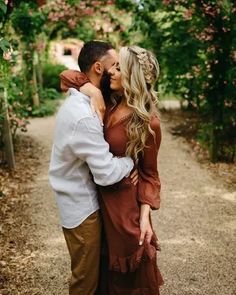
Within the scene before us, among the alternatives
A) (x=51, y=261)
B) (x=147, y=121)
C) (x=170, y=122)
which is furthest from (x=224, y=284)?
(x=170, y=122)

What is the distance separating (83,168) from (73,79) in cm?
49

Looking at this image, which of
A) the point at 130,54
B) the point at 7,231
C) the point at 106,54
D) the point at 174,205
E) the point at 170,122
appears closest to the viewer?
the point at 130,54

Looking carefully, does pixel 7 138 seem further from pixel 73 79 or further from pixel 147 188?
pixel 147 188

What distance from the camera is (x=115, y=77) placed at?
226 cm

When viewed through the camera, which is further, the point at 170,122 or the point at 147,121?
the point at 170,122

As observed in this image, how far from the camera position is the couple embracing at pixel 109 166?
2.17 metres

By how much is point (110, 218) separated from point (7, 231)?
2.82 meters

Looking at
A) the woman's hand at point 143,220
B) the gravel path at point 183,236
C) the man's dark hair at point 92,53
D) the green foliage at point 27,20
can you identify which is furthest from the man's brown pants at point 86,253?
the green foliage at point 27,20

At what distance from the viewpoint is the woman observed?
7.17 ft

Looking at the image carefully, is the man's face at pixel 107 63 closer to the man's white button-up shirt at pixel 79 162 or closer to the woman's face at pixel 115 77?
the woman's face at pixel 115 77

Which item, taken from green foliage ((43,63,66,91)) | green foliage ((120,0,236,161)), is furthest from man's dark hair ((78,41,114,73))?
green foliage ((43,63,66,91))

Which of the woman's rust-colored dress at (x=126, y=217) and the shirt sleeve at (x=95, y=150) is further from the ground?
the shirt sleeve at (x=95, y=150)

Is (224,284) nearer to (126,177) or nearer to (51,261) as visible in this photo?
(51,261)

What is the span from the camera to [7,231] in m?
4.82
